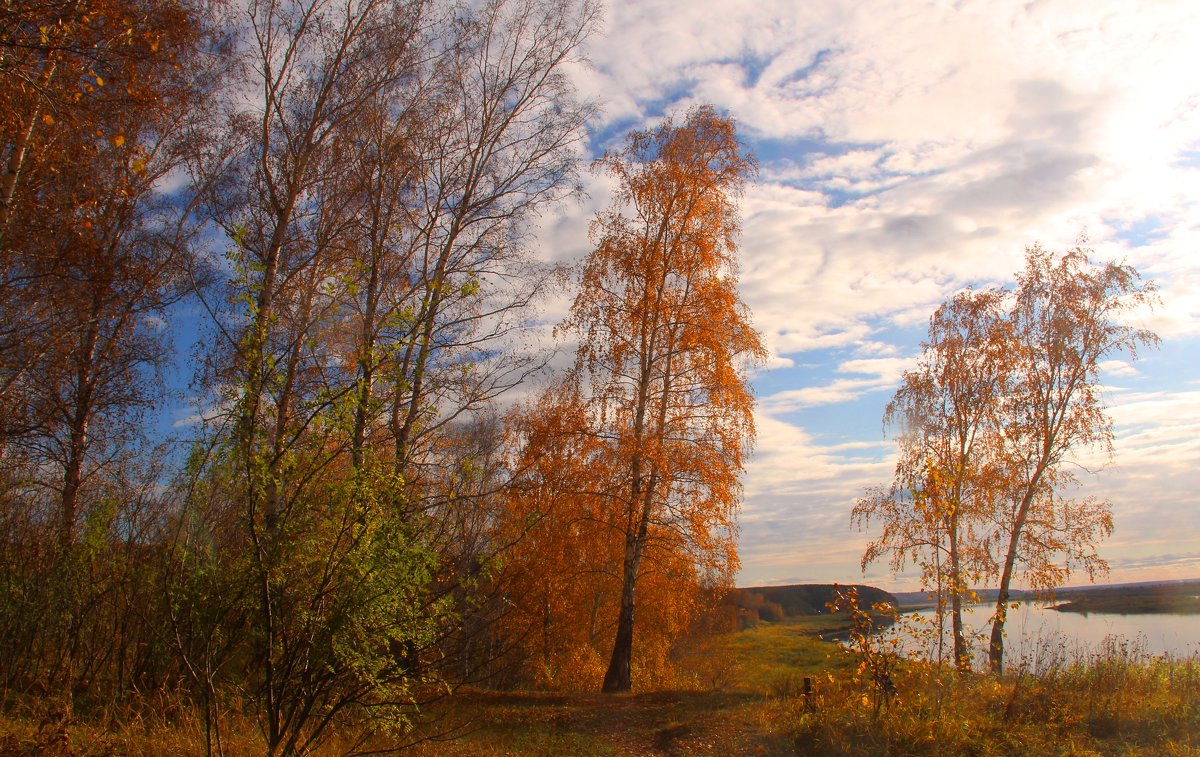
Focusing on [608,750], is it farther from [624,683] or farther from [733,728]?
[624,683]

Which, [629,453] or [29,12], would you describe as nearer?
[29,12]

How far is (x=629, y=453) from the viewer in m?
12.1

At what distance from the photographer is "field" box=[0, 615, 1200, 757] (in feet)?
22.6

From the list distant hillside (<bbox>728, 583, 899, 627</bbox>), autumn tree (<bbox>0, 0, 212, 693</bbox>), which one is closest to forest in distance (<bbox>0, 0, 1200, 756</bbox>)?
autumn tree (<bbox>0, 0, 212, 693</bbox>)

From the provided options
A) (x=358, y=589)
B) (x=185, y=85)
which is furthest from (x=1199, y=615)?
(x=185, y=85)

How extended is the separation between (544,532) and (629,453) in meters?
2.49

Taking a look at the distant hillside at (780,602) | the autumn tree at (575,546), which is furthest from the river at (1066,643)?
the distant hillside at (780,602)

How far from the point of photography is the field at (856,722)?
22.6ft

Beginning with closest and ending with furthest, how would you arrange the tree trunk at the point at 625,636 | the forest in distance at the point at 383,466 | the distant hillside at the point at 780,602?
the forest in distance at the point at 383,466 → the tree trunk at the point at 625,636 → the distant hillside at the point at 780,602

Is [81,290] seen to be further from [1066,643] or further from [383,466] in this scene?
[1066,643]

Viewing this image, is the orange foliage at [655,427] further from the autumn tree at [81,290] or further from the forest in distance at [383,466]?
the autumn tree at [81,290]

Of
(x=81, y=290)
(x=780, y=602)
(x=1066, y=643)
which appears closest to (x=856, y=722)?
(x=1066, y=643)

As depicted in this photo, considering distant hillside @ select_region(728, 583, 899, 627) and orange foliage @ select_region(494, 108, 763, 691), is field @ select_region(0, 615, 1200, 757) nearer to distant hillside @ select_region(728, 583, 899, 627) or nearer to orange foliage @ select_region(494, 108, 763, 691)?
orange foliage @ select_region(494, 108, 763, 691)

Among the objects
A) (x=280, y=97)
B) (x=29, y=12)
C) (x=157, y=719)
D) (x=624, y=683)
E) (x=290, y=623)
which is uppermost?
(x=280, y=97)
